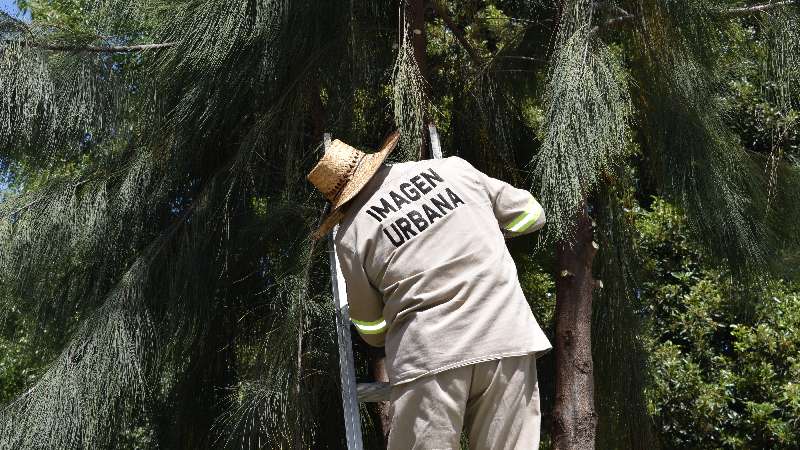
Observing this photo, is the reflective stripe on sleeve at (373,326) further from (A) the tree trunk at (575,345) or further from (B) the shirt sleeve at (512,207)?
(A) the tree trunk at (575,345)

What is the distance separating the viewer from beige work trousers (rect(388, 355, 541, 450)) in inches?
78.4

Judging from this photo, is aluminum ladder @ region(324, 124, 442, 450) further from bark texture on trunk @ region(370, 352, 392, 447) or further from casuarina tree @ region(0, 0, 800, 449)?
bark texture on trunk @ region(370, 352, 392, 447)

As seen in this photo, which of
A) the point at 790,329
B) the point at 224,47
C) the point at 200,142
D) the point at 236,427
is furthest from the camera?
the point at 790,329

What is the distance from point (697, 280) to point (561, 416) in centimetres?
206

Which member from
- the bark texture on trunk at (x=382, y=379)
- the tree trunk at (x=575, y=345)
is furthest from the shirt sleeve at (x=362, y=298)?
the tree trunk at (x=575, y=345)

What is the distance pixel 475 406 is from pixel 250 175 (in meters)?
1.15

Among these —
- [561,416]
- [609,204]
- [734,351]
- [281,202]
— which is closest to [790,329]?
[734,351]

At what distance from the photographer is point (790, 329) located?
447 centimetres

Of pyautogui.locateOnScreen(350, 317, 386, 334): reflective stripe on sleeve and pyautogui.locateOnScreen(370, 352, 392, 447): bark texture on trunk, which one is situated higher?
pyautogui.locateOnScreen(350, 317, 386, 334): reflective stripe on sleeve

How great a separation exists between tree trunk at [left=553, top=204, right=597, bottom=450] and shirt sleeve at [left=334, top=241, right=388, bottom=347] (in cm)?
86

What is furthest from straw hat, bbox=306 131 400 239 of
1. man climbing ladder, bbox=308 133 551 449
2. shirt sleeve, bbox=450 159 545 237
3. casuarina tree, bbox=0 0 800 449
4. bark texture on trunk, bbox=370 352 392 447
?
bark texture on trunk, bbox=370 352 392 447

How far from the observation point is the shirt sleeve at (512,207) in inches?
86.4

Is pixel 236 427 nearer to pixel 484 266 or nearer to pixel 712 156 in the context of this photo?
pixel 484 266

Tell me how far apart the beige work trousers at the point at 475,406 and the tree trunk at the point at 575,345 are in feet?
2.90
